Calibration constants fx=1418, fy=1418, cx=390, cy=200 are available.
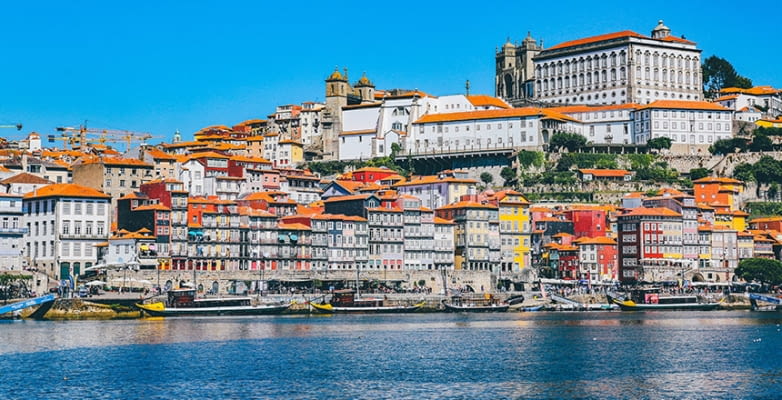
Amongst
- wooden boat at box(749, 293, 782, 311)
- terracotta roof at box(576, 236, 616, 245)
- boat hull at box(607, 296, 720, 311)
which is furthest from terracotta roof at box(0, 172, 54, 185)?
wooden boat at box(749, 293, 782, 311)

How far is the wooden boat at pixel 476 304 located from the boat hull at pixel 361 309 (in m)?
2.18

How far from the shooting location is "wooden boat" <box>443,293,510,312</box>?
3780 inches

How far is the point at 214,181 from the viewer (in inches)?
4626

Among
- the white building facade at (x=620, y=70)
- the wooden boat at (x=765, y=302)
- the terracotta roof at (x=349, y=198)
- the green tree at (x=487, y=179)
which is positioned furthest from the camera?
the white building facade at (x=620, y=70)

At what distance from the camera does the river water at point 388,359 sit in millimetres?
47688

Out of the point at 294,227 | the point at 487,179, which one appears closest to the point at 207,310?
the point at 294,227

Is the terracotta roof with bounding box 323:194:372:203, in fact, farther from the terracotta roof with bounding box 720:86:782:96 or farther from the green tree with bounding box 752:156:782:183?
the terracotta roof with bounding box 720:86:782:96

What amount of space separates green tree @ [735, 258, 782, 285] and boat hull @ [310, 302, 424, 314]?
2746 centimetres

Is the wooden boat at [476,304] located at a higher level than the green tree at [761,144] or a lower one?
lower

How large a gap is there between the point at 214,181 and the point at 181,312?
32.5 metres

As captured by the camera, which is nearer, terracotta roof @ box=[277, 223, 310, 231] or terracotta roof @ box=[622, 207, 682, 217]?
terracotta roof @ box=[277, 223, 310, 231]

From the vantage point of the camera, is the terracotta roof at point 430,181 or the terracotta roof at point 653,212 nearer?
the terracotta roof at point 653,212

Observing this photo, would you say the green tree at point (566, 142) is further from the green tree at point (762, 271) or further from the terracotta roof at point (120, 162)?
the terracotta roof at point (120, 162)

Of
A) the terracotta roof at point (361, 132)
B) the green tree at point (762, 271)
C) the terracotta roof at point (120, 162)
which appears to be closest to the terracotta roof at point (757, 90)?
the terracotta roof at point (361, 132)
